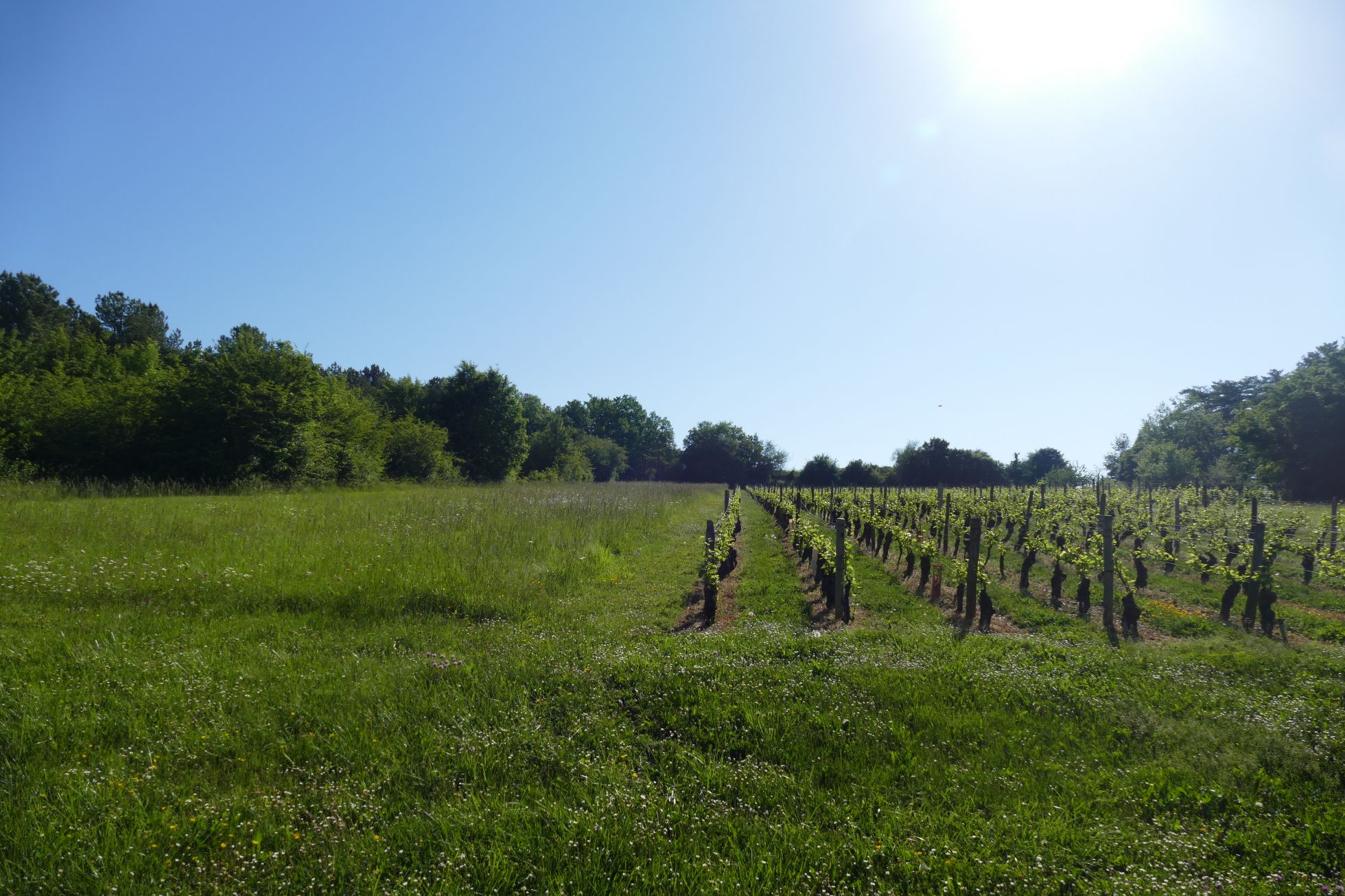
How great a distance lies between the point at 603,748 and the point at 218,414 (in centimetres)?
2620

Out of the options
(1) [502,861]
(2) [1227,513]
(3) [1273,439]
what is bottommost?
(1) [502,861]

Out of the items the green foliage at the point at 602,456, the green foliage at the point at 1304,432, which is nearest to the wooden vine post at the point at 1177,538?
the green foliage at the point at 1304,432

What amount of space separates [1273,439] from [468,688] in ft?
162

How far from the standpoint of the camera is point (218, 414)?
22.5 m

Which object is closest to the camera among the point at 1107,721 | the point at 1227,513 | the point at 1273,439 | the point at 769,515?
the point at 1107,721

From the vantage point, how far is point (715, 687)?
5.48m

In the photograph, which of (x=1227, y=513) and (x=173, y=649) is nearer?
(x=173, y=649)

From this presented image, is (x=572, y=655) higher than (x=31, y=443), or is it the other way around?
(x=31, y=443)

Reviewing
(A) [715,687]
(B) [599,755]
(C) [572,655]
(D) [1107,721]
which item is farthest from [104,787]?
(D) [1107,721]

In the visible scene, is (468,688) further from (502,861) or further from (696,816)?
(696,816)

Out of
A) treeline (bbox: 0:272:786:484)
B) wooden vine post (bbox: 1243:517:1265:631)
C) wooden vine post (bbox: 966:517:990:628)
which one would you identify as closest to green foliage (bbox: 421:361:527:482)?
treeline (bbox: 0:272:786:484)

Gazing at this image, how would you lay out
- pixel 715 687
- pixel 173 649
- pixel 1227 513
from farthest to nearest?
pixel 1227 513
pixel 173 649
pixel 715 687

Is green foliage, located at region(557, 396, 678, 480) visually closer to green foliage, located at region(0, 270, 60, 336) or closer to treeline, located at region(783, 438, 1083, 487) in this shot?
treeline, located at region(783, 438, 1083, 487)

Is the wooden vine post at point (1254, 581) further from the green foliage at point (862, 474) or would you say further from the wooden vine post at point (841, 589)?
the green foliage at point (862, 474)
